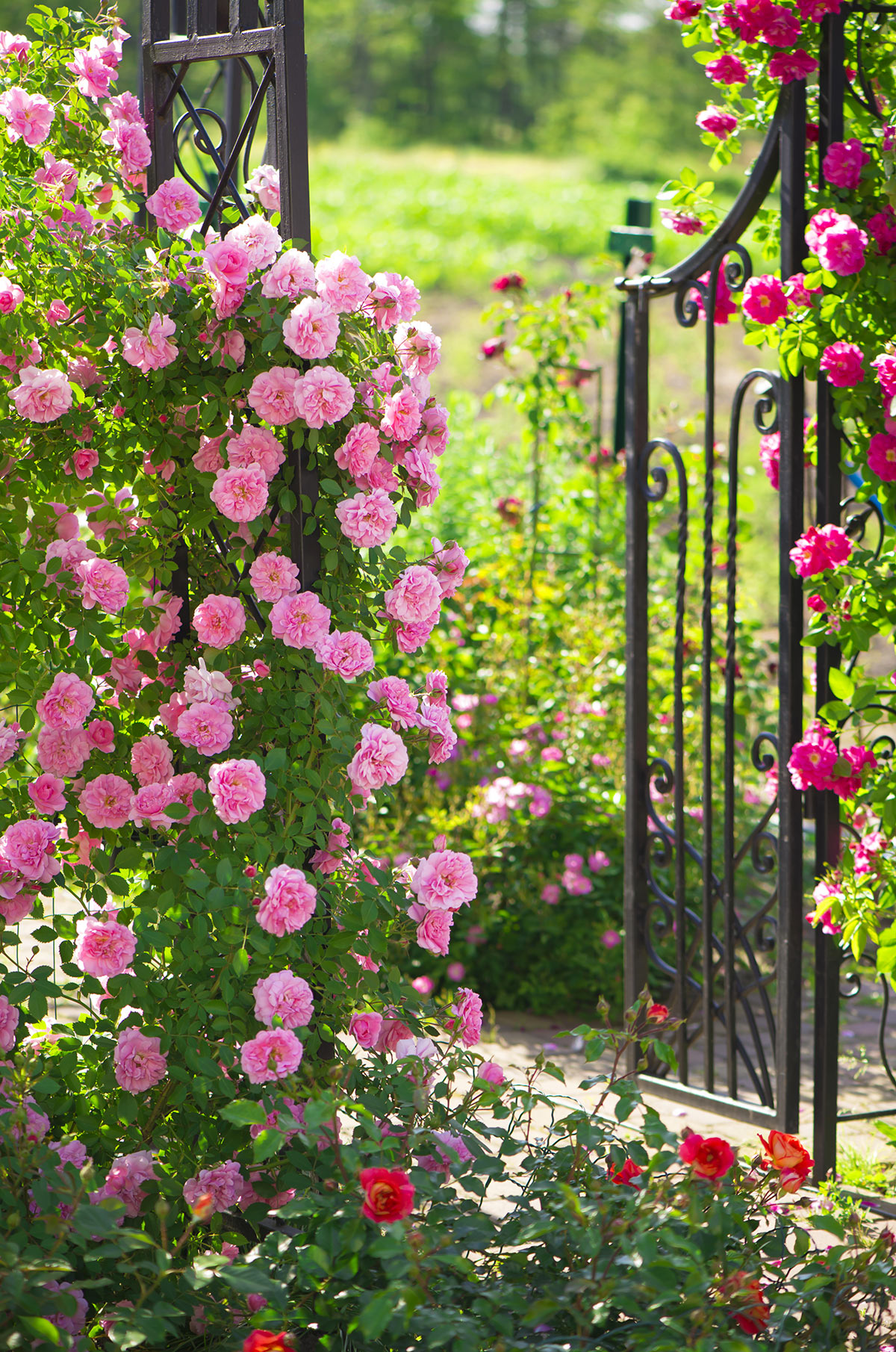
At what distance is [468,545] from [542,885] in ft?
6.03

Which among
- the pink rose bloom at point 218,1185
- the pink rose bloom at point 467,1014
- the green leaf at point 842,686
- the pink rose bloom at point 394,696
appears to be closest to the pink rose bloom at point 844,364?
the green leaf at point 842,686

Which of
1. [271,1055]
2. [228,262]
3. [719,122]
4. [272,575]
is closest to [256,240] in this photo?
[228,262]

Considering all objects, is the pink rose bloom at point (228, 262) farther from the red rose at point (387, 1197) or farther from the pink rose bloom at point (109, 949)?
the red rose at point (387, 1197)

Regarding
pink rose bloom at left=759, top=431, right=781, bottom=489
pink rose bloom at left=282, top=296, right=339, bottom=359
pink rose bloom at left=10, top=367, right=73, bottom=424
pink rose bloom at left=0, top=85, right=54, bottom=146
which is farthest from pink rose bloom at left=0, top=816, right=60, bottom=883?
pink rose bloom at left=759, top=431, right=781, bottom=489

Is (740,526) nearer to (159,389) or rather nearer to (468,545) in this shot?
(468,545)

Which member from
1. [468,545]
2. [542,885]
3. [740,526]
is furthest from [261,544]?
[468,545]

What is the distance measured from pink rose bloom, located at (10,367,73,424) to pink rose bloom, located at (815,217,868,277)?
5.15ft

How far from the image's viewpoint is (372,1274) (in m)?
1.73

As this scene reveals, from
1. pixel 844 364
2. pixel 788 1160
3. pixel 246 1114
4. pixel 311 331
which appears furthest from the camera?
pixel 844 364

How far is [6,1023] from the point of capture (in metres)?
2.01

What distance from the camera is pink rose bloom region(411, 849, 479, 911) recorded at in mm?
2064

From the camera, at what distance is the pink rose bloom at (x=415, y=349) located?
2.12 m

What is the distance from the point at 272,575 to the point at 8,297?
1.88ft

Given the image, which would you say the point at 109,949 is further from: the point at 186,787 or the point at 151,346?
the point at 151,346
